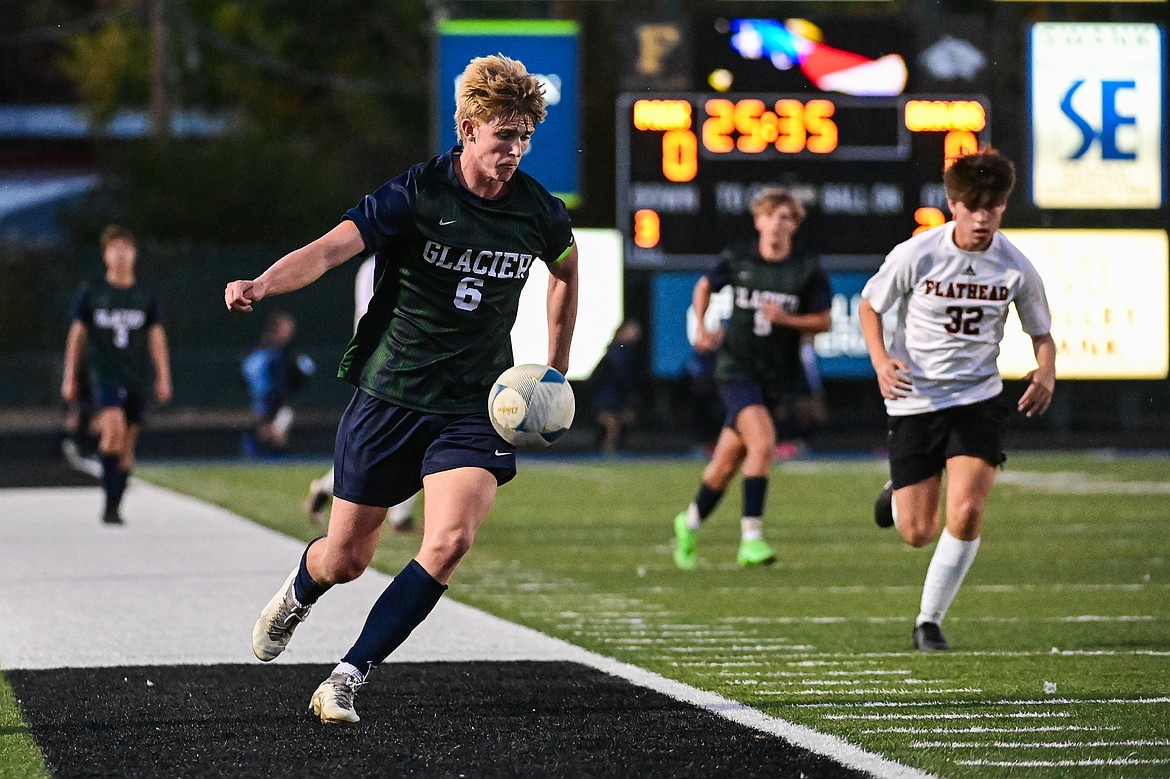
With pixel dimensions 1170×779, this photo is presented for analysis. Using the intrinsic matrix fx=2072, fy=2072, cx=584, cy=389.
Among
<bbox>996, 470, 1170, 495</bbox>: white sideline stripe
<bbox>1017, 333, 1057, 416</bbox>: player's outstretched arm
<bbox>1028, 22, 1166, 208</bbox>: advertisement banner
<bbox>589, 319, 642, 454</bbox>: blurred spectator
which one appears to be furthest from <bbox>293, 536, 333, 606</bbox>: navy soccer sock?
<bbox>589, 319, 642, 454</bbox>: blurred spectator

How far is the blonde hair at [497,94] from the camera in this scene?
6.09m

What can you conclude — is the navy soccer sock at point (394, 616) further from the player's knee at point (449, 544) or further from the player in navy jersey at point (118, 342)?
the player in navy jersey at point (118, 342)

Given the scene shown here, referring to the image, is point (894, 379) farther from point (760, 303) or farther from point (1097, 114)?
point (1097, 114)

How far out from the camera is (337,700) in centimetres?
623

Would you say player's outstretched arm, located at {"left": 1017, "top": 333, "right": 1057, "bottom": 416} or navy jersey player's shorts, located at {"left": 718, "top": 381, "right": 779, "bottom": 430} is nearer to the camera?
player's outstretched arm, located at {"left": 1017, "top": 333, "right": 1057, "bottom": 416}

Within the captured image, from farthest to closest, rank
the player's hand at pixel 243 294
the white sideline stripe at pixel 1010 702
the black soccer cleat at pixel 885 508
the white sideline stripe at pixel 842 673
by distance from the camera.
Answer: the black soccer cleat at pixel 885 508
the white sideline stripe at pixel 842 673
the white sideline stripe at pixel 1010 702
the player's hand at pixel 243 294

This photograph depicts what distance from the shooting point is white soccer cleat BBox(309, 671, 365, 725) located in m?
6.22

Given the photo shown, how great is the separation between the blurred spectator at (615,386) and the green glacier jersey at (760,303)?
585 inches

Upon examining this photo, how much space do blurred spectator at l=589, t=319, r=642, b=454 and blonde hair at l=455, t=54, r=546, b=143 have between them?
20280 mm

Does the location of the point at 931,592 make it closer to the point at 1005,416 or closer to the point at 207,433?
the point at 1005,416

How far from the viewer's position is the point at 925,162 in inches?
A: 871

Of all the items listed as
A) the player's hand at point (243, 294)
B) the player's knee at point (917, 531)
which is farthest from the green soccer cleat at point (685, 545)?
the player's hand at point (243, 294)

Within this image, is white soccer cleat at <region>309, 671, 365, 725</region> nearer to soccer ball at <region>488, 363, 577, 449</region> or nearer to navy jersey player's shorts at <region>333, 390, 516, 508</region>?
navy jersey player's shorts at <region>333, 390, 516, 508</region>

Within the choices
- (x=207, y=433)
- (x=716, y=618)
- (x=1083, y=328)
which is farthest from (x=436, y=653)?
(x=207, y=433)
